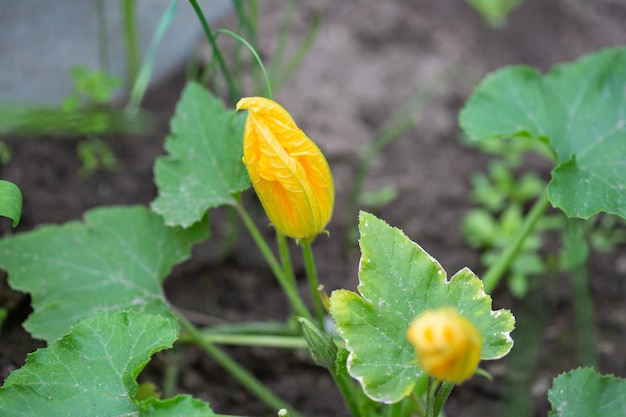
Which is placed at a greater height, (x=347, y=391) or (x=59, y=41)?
(x=59, y=41)

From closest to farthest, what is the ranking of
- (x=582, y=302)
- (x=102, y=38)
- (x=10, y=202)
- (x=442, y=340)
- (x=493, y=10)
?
(x=442, y=340) < (x=10, y=202) < (x=582, y=302) < (x=102, y=38) < (x=493, y=10)

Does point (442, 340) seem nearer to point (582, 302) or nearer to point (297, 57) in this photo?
point (582, 302)

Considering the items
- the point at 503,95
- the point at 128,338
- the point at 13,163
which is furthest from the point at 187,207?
the point at 503,95

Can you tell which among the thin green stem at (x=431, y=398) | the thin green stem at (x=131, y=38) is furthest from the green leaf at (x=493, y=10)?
the thin green stem at (x=431, y=398)

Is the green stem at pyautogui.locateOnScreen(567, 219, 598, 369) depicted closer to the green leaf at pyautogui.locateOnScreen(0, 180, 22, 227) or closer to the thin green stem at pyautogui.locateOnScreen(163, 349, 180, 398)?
the thin green stem at pyautogui.locateOnScreen(163, 349, 180, 398)

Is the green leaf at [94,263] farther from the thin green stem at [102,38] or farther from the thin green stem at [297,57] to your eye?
the thin green stem at [297,57]

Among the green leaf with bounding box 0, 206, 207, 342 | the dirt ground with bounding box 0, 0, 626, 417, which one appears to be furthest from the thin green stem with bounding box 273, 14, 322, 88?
the green leaf with bounding box 0, 206, 207, 342

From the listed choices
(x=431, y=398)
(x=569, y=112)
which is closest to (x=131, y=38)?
A: (x=569, y=112)

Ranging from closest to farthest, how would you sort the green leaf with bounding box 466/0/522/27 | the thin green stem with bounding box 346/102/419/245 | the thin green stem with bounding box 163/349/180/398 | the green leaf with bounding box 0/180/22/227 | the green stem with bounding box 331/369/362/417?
the green leaf with bounding box 0/180/22/227 → the green stem with bounding box 331/369/362/417 → the thin green stem with bounding box 163/349/180/398 → the thin green stem with bounding box 346/102/419/245 → the green leaf with bounding box 466/0/522/27

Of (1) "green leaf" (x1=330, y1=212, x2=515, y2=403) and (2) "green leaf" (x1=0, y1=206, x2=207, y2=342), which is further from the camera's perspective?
(2) "green leaf" (x1=0, y1=206, x2=207, y2=342)
